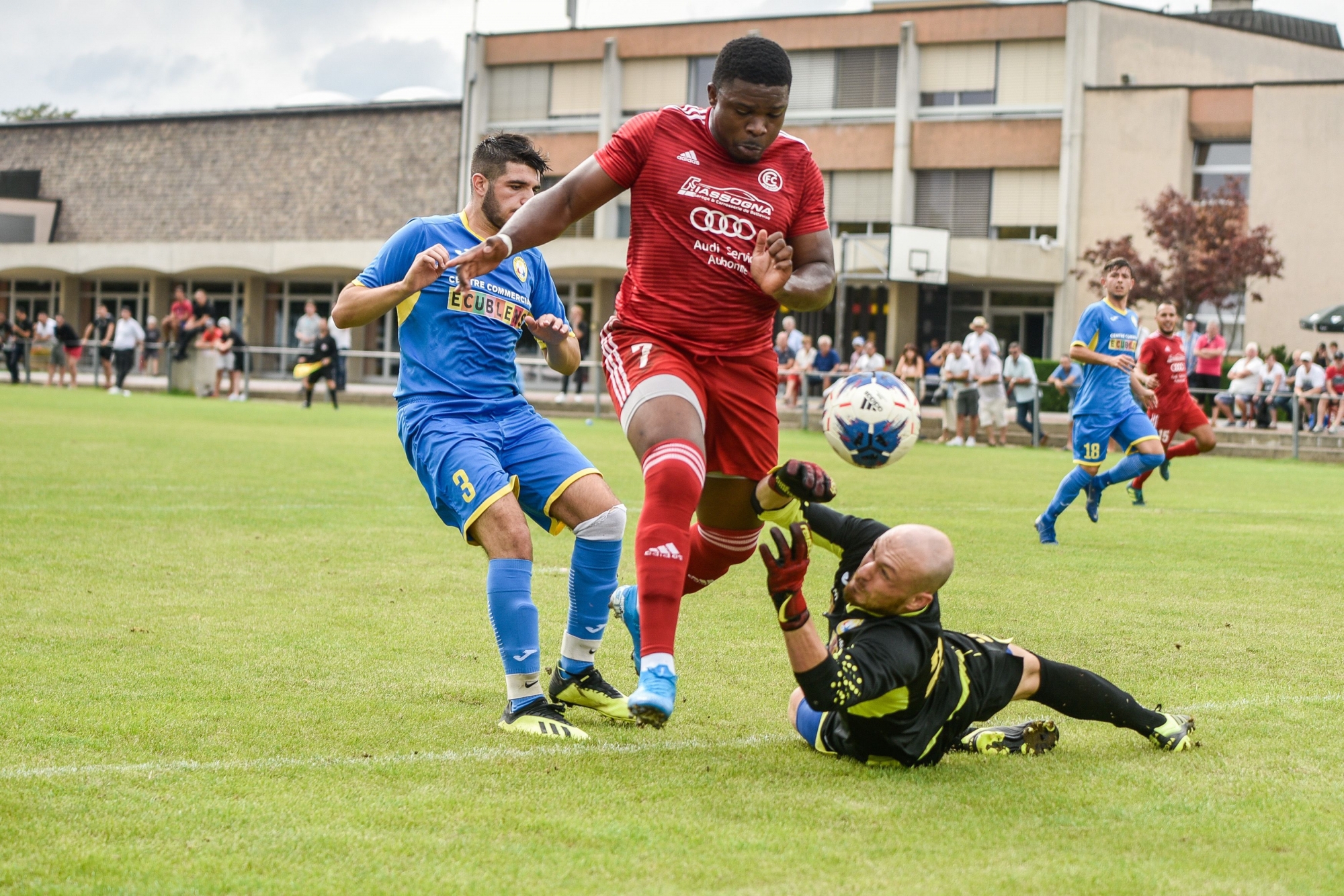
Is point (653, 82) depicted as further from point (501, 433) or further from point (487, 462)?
point (487, 462)

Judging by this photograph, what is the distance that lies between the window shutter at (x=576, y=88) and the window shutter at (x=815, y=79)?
7091 millimetres

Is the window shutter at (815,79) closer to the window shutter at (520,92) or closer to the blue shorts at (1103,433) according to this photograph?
the window shutter at (520,92)

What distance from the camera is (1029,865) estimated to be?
361cm

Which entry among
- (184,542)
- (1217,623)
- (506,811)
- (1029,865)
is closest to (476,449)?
(506,811)

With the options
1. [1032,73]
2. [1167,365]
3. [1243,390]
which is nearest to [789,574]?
[1167,365]

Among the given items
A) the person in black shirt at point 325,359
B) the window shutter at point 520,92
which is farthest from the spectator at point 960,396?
the window shutter at point 520,92

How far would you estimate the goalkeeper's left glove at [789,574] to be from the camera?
4.23 m

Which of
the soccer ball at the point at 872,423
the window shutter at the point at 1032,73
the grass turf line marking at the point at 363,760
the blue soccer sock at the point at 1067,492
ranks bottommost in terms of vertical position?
the grass turf line marking at the point at 363,760

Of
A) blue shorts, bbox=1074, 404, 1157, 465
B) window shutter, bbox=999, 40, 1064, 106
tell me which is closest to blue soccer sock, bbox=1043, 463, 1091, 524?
blue shorts, bbox=1074, 404, 1157, 465

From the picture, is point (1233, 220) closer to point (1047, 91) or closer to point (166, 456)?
point (1047, 91)

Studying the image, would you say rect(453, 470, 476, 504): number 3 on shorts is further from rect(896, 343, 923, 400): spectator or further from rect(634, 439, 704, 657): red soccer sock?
rect(896, 343, 923, 400): spectator

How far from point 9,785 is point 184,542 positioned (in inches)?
230

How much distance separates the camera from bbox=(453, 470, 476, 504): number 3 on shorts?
522cm

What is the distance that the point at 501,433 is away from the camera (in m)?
5.56
